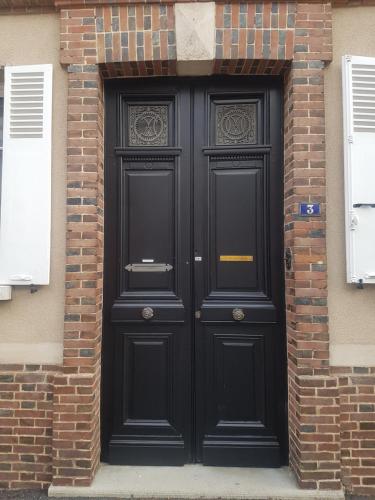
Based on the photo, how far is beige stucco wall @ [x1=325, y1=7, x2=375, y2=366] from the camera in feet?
10.6

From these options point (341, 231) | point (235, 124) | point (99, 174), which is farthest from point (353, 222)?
point (99, 174)

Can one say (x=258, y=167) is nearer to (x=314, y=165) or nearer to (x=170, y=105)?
(x=314, y=165)

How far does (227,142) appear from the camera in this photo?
3.58 m

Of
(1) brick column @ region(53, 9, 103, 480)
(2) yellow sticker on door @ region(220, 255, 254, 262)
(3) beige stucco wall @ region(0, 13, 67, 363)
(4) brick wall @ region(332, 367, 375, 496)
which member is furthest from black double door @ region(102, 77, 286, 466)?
(4) brick wall @ region(332, 367, 375, 496)

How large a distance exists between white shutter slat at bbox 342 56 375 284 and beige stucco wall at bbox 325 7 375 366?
3.3 inches

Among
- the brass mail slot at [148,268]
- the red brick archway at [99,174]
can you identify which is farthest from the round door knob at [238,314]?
the brass mail slot at [148,268]

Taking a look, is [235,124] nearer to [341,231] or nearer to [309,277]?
[341,231]

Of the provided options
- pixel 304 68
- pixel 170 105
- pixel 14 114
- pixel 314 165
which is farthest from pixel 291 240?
pixel 14 114

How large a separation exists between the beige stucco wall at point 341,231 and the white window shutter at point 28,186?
2498 mm

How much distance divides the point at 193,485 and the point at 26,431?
4.91 ft

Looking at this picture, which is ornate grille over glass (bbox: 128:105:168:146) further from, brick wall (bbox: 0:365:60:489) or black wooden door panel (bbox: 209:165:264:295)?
brick wall (bbox: 0:365:60:489)

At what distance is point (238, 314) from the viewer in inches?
136

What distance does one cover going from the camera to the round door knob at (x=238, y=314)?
3.45 m

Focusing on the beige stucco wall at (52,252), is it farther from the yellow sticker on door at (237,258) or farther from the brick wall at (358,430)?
the brick wall at (358,430)
